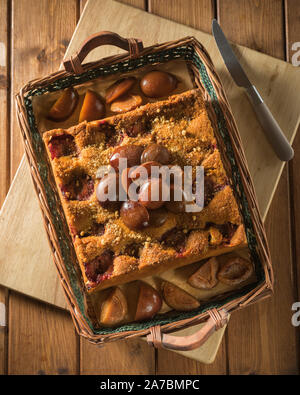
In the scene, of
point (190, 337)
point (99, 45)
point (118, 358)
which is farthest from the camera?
point (118, 358)

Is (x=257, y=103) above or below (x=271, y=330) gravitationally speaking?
above

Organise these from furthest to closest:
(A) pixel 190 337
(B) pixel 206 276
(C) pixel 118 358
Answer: (C) pixel 118 358
(B) pixel 206 276
(A) pixel 190 337

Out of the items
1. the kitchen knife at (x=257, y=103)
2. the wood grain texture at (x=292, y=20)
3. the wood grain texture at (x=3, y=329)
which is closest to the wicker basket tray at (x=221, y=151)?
the kitchen knife at (x=257, y=103)

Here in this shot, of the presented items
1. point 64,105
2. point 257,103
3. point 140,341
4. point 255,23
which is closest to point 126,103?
point 64,105

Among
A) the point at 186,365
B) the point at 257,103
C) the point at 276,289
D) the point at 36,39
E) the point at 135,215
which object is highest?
the point at 36,39

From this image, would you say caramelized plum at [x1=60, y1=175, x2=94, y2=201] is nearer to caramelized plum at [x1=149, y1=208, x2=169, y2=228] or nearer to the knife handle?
caramelized plum at [x1=149, y1=208, x2=169, y2=228]

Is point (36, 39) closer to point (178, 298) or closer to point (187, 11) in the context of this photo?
point (187, 11)

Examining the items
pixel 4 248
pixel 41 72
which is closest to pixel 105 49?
pixel 41 72

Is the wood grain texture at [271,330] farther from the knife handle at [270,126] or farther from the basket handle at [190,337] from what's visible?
the basket handle at [190,337]
